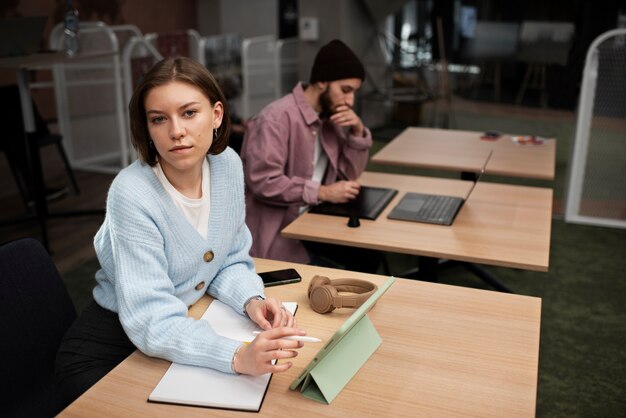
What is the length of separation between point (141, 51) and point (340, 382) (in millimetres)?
4560

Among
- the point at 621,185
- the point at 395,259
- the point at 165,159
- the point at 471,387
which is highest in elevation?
the point at 165,159

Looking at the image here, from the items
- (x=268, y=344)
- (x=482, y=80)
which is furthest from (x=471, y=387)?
(x=482, y=80)

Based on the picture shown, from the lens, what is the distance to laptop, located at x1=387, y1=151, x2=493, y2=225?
7.00 ft

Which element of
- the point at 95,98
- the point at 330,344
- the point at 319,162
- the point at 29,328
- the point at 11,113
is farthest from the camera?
the point at 95,98

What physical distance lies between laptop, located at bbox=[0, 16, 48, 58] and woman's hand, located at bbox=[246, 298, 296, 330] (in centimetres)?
268

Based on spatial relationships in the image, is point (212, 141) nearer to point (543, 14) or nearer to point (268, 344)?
point (268, 344)

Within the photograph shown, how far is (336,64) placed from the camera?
2.30 m

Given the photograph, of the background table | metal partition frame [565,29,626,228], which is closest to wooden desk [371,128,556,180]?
metal partition frame [565,29,626,228]

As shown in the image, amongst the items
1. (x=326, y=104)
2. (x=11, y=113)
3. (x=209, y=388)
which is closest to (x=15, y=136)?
(x=11, y=113)

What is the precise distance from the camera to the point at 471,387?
3.79 ft

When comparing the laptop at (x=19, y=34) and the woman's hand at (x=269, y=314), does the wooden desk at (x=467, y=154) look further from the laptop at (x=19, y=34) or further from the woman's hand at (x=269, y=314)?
the laptop at (x=19, y=34)

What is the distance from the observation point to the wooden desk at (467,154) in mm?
2846

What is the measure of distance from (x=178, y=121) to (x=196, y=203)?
7.9 inches

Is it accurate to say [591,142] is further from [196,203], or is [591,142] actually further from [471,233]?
[196,203]
